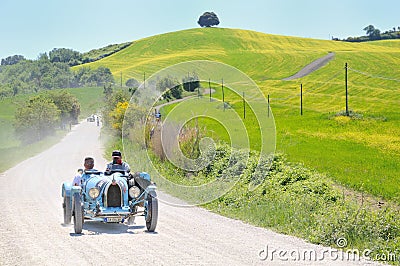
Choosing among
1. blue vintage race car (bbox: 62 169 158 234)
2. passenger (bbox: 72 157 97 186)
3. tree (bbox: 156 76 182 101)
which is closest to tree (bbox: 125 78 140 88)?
tree (bbox: 156 76 182 101)

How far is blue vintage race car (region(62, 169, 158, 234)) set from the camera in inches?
482

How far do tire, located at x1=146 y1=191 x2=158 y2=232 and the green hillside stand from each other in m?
10.7

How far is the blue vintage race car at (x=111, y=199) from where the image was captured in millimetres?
12250

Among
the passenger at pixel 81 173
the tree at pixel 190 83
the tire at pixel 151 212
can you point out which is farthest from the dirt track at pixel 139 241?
the tree at pixel 190 83

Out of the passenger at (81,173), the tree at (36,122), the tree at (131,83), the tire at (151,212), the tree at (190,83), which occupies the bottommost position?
the tree at (36,122)

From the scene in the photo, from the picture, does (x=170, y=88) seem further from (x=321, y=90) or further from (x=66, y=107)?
(x=66, y=107)

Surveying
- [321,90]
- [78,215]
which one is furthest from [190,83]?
[321,90]

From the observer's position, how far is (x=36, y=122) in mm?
86188

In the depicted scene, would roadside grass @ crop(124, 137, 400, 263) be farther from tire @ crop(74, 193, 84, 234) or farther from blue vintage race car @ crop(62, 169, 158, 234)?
tire @ crop(74, 193, 84, 234)

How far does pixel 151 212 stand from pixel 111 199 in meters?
0.93

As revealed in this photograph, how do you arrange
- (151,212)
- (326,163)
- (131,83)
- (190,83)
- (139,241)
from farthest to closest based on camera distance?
(131,83), (326,163), (190,83), (151,212), (139,241)

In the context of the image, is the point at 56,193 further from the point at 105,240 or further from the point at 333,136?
the point at 333,136

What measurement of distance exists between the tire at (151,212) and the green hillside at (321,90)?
35.2 feet

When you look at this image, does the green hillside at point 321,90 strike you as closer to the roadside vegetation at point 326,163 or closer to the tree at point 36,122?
the roadside vegetation at point 326,163
